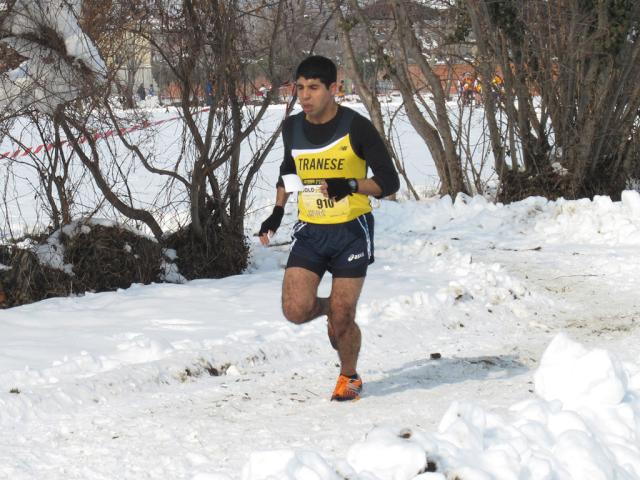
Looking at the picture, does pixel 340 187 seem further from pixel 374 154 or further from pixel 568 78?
pixel 568 78

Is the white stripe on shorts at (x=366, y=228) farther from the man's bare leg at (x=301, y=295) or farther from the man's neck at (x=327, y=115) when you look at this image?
the man's neck at (x=327, y=115)

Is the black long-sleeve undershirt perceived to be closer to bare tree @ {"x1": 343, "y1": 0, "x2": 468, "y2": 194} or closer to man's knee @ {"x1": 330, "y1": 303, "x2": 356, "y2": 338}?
man's knee @ {"x1": 330, "y1": 303, "x2": 356, "y2": 338}

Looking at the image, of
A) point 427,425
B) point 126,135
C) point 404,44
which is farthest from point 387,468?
point 404,44

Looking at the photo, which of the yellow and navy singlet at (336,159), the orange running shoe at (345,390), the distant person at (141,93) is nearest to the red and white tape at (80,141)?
the distant person at (141,93)

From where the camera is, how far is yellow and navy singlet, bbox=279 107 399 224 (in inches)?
218

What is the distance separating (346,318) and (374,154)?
92 cm

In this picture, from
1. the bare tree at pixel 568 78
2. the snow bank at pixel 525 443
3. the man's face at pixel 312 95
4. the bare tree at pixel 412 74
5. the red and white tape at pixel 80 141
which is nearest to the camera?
the snow bank at pixel 525 443

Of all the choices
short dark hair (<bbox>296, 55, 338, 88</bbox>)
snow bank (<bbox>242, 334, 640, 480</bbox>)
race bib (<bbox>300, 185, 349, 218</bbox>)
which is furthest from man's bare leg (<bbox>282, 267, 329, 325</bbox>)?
snow bank (<bbox>242, 334, 640, 480</bbox>)

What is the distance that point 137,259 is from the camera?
9.34 meters

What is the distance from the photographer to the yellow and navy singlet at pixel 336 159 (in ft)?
18.1

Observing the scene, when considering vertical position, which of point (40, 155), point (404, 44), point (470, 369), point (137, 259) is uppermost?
point (404, 44)

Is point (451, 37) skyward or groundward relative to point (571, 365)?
skyward

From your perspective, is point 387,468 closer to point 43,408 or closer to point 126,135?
point 43,408

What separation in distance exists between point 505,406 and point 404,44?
384 inches
